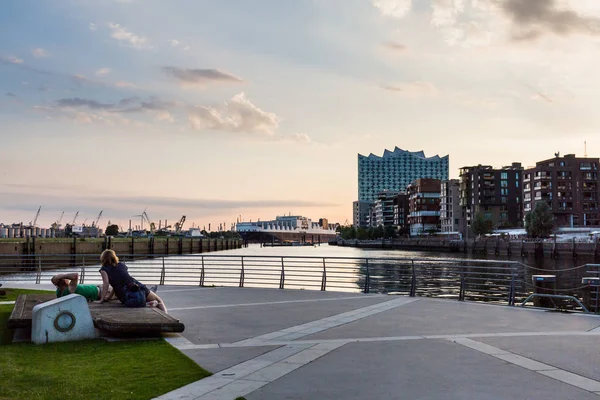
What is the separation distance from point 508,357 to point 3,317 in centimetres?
→ 1168

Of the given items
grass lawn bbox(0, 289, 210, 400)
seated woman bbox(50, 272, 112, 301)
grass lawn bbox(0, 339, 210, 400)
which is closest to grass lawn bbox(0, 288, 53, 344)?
grass lawn bbox(0, 289, 210, 400)

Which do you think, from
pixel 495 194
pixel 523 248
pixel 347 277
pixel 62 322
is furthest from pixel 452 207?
pixel 62 322

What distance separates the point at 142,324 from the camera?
10.7m

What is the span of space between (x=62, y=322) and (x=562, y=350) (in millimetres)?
9214

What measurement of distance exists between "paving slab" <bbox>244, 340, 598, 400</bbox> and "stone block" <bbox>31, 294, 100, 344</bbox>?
4631 millimetres

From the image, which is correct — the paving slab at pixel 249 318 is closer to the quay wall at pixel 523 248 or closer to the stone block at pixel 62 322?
the stone block at pixel 62 322

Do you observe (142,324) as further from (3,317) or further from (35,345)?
(3,317)

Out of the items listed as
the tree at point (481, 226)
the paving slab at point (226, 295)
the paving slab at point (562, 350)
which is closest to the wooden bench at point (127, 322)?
the paving slab at point (226, 295)

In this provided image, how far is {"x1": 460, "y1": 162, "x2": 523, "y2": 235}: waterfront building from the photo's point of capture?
168m

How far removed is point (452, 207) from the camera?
7534 inches

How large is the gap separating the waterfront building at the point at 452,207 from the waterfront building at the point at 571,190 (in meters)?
47.8

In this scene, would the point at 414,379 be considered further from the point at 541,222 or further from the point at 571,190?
the point at 571,190

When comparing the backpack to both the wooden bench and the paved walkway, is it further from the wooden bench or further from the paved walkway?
the paved walkway

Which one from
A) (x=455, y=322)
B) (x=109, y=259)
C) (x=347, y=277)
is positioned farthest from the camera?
(x=347, y=277)
